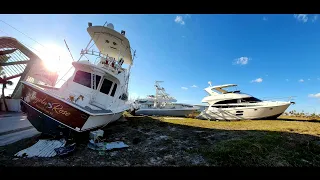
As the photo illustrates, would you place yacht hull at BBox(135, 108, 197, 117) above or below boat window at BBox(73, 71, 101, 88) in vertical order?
below

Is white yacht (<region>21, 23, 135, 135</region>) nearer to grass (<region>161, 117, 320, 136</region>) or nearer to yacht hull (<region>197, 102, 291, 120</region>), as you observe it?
grass (<region>161, 117, 320, 136</region>)

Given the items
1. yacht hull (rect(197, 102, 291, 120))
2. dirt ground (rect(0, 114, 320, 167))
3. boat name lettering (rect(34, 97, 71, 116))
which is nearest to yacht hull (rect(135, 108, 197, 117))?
yacht hull (rect(197, 102, 291, 120))

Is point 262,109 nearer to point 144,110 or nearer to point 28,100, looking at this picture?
point 144,110

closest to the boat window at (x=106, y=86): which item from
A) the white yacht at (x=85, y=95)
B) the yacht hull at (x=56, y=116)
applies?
the white yacht at (x=85, y=95)

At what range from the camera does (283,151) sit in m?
4.80

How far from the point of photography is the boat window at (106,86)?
845cm

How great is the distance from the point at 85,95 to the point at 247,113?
12.8 metres

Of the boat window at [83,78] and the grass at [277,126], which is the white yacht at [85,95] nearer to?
→ the boat window at [83,78]

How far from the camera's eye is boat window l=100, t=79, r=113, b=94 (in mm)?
8453

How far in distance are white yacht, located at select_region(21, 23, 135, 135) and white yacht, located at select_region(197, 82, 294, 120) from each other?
9.23 meters

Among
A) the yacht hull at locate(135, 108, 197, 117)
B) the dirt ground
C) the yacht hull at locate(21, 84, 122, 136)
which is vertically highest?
the yacht hull at locate(135, 108, 197, 117)
